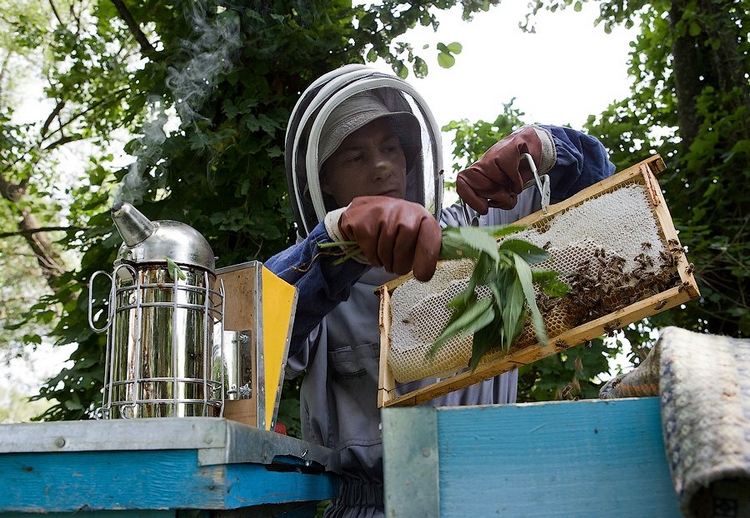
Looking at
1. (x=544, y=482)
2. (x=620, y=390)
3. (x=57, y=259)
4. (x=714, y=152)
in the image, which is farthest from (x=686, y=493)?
(x=57, y=259)

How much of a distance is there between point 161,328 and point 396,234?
1.61ft

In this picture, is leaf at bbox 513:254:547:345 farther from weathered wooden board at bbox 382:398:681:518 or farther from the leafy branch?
weathered wooden board at bbox 382:398:681:518

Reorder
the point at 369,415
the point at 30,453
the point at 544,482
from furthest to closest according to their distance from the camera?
the point at 369,415 < the point at 30,453 < the point at 544,482

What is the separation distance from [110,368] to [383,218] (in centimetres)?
61

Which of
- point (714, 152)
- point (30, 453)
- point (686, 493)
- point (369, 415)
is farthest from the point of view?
point (714, 152)

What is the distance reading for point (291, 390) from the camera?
11.3 feet

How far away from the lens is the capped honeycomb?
1.45 metres

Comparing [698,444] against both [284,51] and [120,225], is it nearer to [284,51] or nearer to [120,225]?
[120,225]

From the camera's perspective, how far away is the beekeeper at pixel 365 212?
1.56 metres

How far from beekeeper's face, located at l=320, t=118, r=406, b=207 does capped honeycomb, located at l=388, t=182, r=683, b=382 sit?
1.95ft

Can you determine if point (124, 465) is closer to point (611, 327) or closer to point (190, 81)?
point (611, 327)

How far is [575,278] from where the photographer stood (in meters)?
1.49

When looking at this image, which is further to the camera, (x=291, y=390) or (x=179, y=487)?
Answer: (x=291, y=390)

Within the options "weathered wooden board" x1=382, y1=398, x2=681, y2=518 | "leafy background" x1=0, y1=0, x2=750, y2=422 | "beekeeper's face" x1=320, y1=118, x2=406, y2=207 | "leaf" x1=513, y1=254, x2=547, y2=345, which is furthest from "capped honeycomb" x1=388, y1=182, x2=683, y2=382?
"leafy background" x1=0, y1=0, x2=750, y2=422
